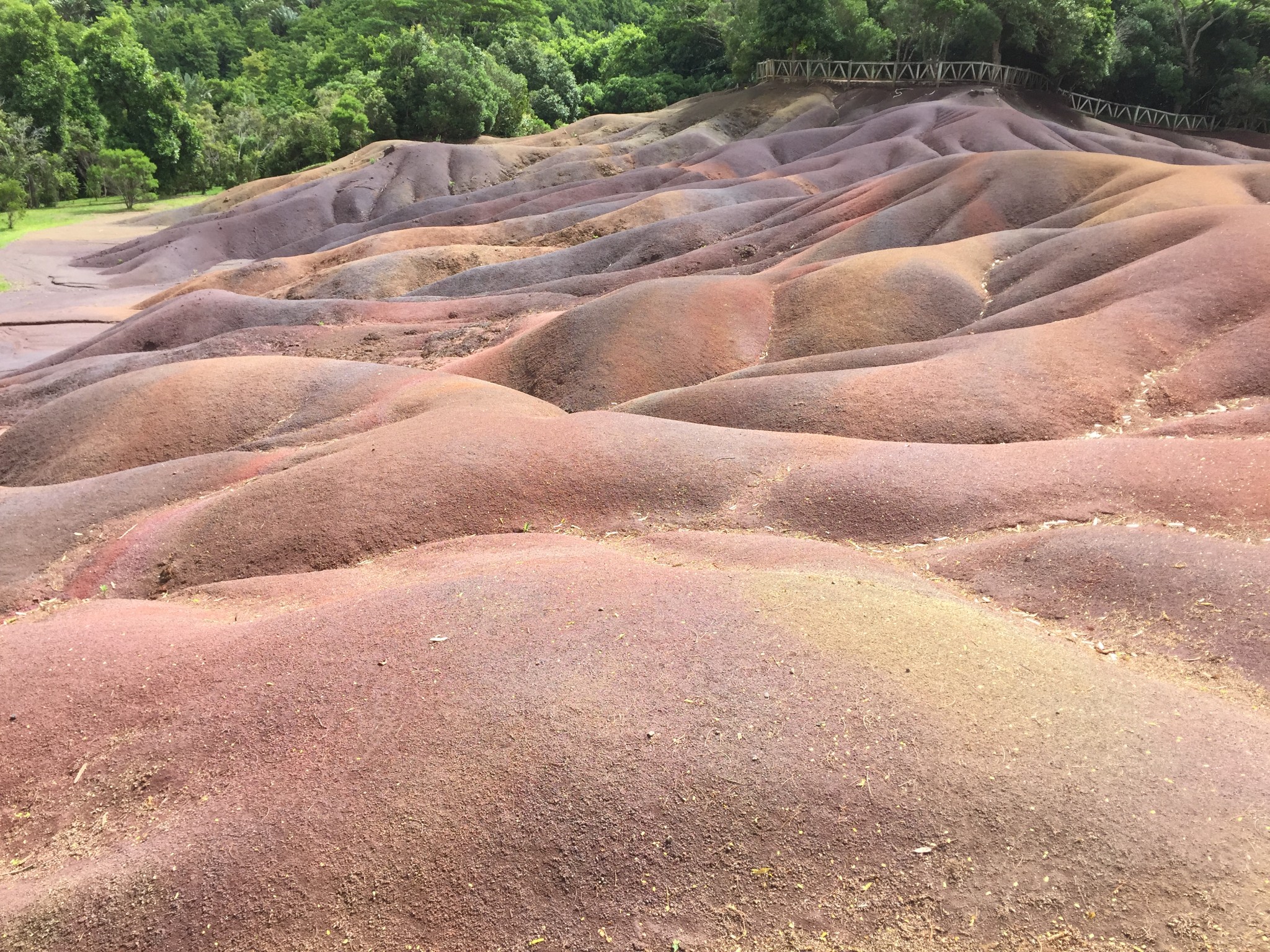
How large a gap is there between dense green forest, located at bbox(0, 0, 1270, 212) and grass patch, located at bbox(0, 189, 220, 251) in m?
1.24

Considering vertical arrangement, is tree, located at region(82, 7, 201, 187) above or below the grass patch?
above

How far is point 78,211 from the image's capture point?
59031mm

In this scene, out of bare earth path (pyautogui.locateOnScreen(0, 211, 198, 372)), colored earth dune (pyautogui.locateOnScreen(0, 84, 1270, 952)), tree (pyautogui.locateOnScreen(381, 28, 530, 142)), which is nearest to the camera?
colored earth dune (pyautogui.locateOnScreen(0, 84, 1270, 952))

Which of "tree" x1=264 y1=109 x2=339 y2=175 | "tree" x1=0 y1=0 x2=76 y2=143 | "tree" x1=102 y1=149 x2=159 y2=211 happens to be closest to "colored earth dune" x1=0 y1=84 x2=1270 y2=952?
"tree" x1=264 y1=109 x2=339 y2=175

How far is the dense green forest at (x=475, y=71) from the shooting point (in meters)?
52.7

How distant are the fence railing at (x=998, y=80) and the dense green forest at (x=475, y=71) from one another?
2.75ft

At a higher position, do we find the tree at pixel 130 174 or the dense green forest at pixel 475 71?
the dense green forest at pixel 475 71

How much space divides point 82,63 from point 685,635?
74550mm

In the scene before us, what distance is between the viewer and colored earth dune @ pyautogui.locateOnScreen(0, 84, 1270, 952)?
19.7ft

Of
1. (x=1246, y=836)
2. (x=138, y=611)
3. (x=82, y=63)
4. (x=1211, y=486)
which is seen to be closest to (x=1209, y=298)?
(x=1211, y=486)

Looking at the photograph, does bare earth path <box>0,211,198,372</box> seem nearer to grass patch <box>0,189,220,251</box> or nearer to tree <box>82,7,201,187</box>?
grass patch <box>0,189,220,251</box>

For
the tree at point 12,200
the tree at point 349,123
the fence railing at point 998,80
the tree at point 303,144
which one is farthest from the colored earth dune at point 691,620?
the tree at point 349,123

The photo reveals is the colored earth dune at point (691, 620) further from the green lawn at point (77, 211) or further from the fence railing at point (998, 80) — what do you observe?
the fence railing at point (998, 80)

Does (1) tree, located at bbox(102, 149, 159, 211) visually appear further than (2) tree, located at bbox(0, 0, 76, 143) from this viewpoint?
No
